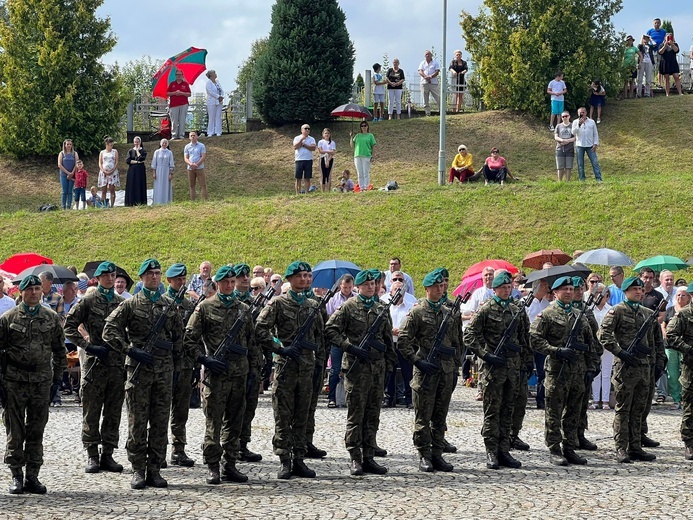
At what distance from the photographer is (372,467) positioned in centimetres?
1196

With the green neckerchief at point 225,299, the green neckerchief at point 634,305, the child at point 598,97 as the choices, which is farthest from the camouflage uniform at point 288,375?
the child at point 598,97

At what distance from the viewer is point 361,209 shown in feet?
91.6

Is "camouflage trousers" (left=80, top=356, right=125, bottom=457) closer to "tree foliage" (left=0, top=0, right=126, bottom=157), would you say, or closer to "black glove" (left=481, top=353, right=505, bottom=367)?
"black glove" (left=481, top=353, right=505, bottom=367)

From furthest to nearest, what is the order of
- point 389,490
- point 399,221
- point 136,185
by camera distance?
point 136,185 → point 399,221 → point 389,490

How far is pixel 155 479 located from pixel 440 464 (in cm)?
277

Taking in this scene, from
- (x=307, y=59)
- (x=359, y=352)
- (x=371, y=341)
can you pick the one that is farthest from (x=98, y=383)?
(x=307, y=59)

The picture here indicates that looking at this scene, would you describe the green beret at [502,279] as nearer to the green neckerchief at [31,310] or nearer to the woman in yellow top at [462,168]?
the green neckerchief at [31,310]

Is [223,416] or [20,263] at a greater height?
[20,263]

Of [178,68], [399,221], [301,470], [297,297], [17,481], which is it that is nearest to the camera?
[17,481]

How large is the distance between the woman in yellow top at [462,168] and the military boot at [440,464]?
693 inches

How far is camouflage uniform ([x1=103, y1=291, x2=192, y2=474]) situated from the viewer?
11.4m

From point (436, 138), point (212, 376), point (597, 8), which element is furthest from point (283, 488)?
point (597, 8)

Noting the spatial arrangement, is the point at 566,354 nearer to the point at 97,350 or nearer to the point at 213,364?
the point at 213,364

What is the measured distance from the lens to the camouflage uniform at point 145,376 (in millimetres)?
11367
